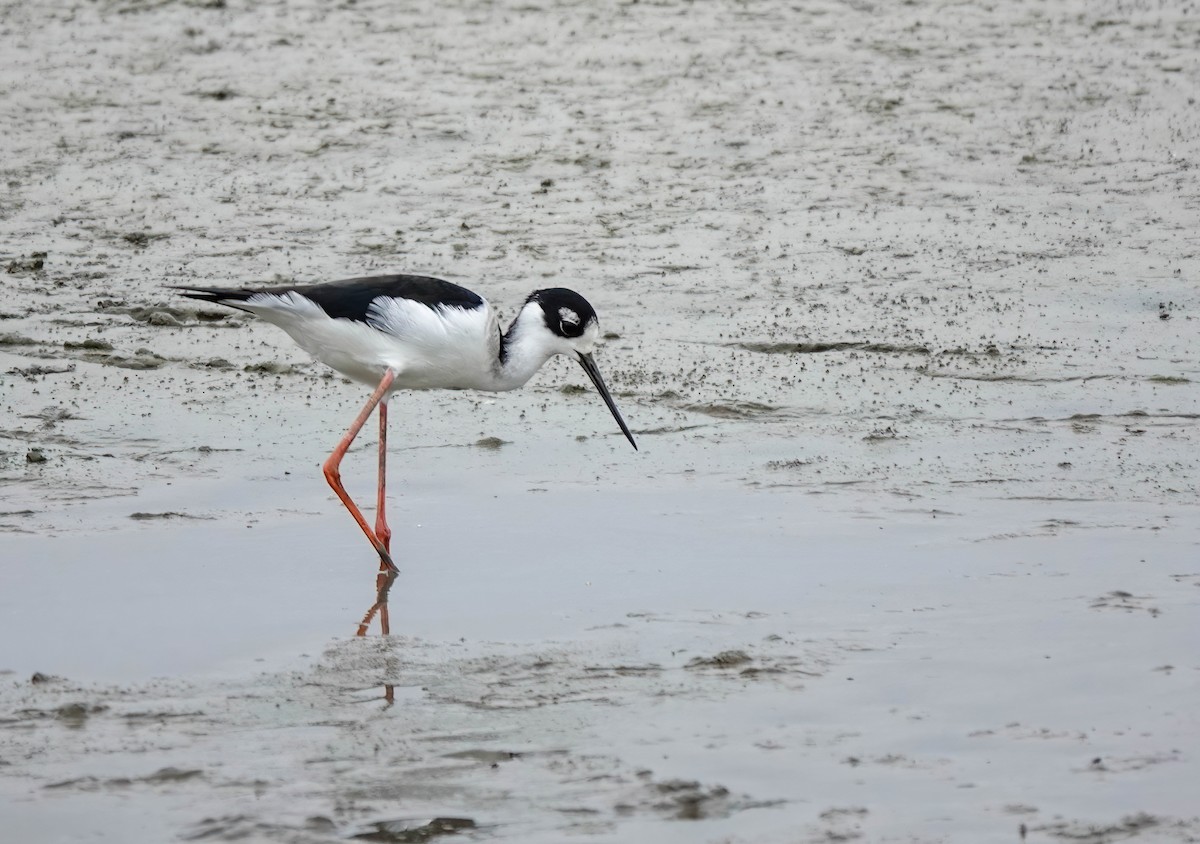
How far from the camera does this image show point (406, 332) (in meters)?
6.63

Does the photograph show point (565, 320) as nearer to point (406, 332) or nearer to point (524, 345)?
point (524, 345)

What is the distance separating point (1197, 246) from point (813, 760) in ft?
20.3

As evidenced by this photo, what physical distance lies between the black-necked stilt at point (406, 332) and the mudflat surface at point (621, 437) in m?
0.48

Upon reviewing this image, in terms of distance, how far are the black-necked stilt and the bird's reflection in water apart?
49 millimetres

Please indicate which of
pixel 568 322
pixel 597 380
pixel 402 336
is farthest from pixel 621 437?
pixel 402 336

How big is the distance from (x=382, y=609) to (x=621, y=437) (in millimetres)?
2000

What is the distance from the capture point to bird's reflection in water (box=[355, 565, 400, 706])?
5668 millimetres

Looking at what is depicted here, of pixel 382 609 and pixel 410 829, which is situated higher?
pixel 382 609

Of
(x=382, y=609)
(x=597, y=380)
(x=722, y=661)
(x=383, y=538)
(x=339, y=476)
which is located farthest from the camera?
(x=597, y=380)

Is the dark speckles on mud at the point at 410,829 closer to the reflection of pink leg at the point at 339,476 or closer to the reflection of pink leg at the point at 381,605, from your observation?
the reflection of pink leg at the point at 381,605

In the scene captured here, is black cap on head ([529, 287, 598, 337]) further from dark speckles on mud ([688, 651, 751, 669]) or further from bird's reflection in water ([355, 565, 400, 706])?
dark speckles on mud ([688, 651, 751, 669])

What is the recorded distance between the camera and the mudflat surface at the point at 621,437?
4.60 metres

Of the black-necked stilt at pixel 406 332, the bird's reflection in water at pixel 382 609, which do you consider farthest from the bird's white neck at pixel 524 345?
the bird's reflection in water at pixel 382 609

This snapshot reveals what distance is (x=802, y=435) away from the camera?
766 cm
